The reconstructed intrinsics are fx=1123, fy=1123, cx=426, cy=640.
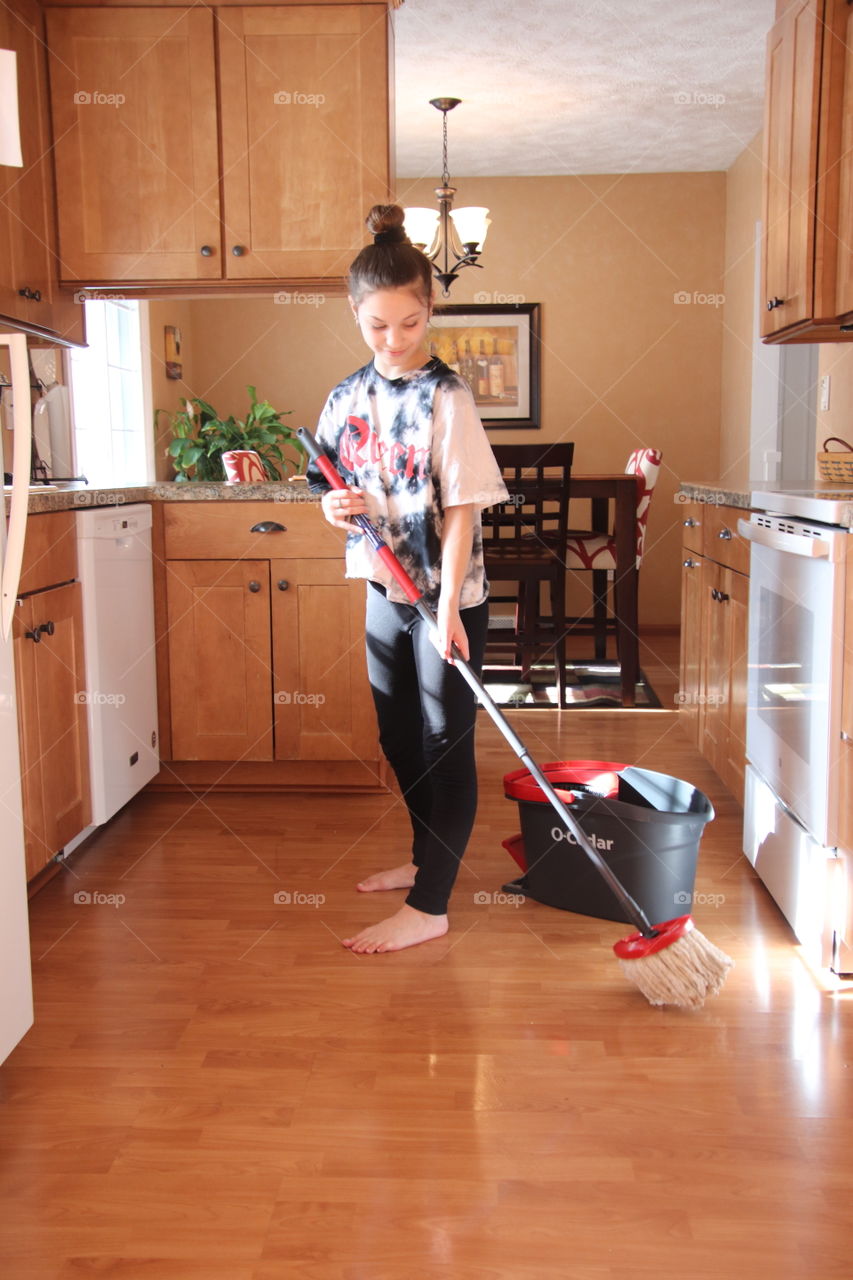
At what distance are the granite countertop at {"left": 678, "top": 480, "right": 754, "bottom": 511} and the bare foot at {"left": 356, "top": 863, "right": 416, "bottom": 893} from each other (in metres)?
1.13

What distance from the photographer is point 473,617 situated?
2014mm

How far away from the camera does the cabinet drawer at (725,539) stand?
270 centimetres

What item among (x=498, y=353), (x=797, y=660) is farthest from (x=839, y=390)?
(x=498, y=353)

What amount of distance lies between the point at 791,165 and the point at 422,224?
195 centimetres

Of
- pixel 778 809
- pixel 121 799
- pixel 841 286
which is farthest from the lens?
pixel 121 799

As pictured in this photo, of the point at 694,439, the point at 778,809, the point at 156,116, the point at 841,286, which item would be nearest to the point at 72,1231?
the point at 778,809

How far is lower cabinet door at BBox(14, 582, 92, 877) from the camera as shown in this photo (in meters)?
2.21

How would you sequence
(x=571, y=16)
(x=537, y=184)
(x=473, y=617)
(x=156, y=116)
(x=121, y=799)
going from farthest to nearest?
(x=537, y=184) → (x=571, y=16) → (x=156, y=116) → (x=121, y=799) → (x=473, y=617)

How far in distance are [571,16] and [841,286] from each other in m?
1.90

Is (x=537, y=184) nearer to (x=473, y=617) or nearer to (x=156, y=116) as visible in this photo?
(x=156, y=116)

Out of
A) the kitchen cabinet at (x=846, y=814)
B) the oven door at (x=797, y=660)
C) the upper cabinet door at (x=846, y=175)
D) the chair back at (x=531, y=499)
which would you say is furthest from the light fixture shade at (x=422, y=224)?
the kitchen cabinet at (x=846, y=814)

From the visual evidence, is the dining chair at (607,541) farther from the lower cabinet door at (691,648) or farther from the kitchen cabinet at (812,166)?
the kitchen cabinet at (812,166)

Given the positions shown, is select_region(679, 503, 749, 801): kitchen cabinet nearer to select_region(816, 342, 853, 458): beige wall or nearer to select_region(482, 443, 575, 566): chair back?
select_region(816, 342, 853, 458): beige wall

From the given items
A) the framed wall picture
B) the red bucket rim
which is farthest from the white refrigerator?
the framed wall picture
